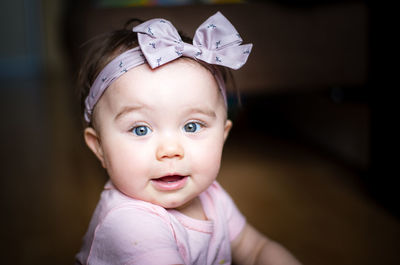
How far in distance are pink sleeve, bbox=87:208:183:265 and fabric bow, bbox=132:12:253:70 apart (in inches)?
8.7

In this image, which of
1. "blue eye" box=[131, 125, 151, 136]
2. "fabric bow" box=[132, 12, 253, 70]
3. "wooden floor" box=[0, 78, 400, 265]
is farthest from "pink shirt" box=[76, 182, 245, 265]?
"wooden floor" box=[0, 78, 400, 265]

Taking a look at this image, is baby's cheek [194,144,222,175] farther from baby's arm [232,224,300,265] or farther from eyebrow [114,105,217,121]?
baby's arm [232,224,300,265]

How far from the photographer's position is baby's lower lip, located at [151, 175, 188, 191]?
66cm

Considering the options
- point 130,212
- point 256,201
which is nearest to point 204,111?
point 130,212

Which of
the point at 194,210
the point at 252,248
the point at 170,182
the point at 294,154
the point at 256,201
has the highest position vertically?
the point at 170,182

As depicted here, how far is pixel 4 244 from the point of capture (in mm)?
1099

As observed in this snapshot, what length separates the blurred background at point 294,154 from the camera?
44.6 inches

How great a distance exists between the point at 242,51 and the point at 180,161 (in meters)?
0.19

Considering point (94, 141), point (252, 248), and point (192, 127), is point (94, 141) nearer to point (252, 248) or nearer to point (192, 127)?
point (192, 127)

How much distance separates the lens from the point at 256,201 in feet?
4.45

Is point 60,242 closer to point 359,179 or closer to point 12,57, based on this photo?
point 359,179

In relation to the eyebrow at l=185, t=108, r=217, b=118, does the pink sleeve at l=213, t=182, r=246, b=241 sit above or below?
below

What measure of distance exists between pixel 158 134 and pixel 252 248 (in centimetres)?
32

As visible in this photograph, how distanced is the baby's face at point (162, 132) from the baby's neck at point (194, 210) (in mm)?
93
